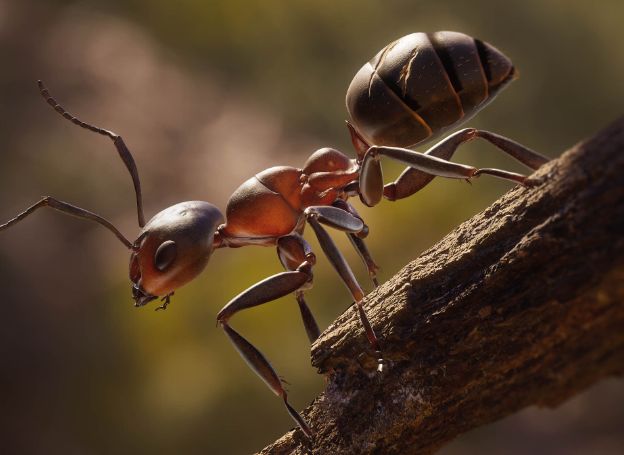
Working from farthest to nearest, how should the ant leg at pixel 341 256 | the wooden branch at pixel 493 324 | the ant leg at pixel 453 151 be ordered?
the ant leg at pixel 453 151, the ant leg at pixel 341 256, the wooden branch at pixel 493 324

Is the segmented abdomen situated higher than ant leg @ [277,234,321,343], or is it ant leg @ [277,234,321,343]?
the segmented abdomen

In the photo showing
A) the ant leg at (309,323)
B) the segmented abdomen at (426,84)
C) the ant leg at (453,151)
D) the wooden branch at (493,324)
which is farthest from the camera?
the ant leg at (309,323)

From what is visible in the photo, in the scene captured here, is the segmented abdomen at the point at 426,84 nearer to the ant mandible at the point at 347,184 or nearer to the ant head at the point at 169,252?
the ant mandible at the point at 347,184

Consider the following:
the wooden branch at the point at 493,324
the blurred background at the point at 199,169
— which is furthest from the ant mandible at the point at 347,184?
the blurred background at the point at 199,169

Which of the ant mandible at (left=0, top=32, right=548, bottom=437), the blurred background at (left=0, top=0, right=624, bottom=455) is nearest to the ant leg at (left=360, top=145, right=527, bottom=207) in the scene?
the ant mandible at (left=0, top=32, right=548, bottom=437)

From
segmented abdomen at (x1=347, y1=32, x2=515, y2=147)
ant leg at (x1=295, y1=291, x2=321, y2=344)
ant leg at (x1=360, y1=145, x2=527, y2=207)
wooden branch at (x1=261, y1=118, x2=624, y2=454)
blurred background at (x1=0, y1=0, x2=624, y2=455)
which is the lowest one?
wooden branch at (x1=261, y1=118, x2=624, y2=454)

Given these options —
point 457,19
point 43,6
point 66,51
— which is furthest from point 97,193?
point 457,19

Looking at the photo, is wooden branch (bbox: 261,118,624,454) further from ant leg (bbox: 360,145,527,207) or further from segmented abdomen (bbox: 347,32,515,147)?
segmented abdomen (bbox: 347,32,515,147)

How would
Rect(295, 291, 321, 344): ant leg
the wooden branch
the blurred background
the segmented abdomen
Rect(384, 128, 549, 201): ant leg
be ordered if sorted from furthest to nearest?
1. the blurred background
2. Rect(295, 291, 321, 344): ant leg
3. the segmented abdomen
4. Rect(384, 128, 549, 201): ant leg
5. the wooden branch
